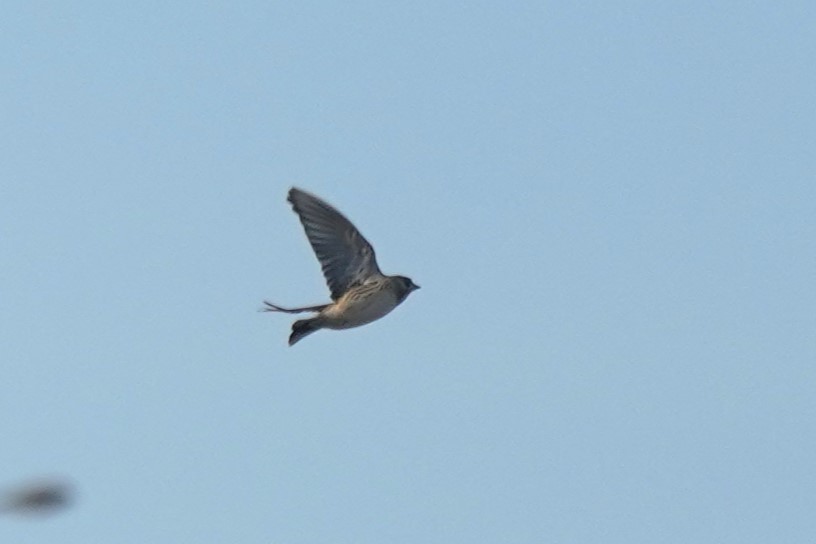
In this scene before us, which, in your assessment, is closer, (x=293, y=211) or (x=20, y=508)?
(x=20, y=508)

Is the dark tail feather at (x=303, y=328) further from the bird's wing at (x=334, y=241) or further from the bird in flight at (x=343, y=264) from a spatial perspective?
the bird's wing at (x=334, y=241)

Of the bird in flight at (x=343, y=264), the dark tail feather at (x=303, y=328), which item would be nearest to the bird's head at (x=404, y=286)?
the bird in flight at (x=343, y=264)

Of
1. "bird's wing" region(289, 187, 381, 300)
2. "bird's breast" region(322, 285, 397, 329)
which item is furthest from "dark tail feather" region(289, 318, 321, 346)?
"bird's wing" region(289, 187, 381, 300)

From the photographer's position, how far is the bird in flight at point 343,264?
70.2ft

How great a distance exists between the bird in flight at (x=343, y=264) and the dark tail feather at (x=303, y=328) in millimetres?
266

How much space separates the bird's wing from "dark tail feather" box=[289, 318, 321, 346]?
1533mm

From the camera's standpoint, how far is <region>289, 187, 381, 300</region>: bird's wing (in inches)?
883

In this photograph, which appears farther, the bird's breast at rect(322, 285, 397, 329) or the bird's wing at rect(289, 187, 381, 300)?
the bird's wing at rect(289, 187, 381, 300)

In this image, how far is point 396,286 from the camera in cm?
2186

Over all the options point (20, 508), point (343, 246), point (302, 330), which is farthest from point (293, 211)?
point (20, 508)

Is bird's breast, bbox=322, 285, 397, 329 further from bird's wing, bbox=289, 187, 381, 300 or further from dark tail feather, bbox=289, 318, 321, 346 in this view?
bird's wing, bbox=289, 187, 381, 300

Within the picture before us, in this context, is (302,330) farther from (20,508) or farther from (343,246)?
(20,508)

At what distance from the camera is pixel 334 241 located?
74.2 feet

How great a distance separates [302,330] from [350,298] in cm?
92
